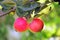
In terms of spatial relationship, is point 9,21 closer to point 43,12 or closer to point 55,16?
point 55,16

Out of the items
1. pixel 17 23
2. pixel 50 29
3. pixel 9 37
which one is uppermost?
pixel 17 23

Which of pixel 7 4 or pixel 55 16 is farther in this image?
pixel 55 16

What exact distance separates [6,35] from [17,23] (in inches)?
69.5

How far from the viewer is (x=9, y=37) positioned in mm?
2590

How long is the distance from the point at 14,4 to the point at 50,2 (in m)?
0.12

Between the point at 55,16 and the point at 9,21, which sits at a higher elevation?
the point at 55,16

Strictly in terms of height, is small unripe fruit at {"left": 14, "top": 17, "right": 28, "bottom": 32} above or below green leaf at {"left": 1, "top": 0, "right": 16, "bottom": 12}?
below

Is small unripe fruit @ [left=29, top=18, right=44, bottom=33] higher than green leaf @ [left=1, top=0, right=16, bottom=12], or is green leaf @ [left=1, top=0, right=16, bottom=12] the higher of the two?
green leaf @ [left=1, top=0, right=16, bottom=12]

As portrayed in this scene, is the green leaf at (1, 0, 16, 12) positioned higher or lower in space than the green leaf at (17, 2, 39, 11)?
lower

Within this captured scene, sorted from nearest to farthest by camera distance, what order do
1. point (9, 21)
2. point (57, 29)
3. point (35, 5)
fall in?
1. point (35, 5)
2. point (57, 29)
3. point (9, 21)

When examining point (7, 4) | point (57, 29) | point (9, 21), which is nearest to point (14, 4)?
point (7, 4)

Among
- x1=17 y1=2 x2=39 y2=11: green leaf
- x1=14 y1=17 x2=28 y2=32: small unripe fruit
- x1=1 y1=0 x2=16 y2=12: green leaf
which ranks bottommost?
x1=14 y1=17 x2=28 y2=32: small unripe fruit

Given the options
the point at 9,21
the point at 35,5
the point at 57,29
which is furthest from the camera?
the point at 9,21

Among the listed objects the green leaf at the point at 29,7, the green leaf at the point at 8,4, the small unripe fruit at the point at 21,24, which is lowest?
the small unripe fruit at the point at 21,24
